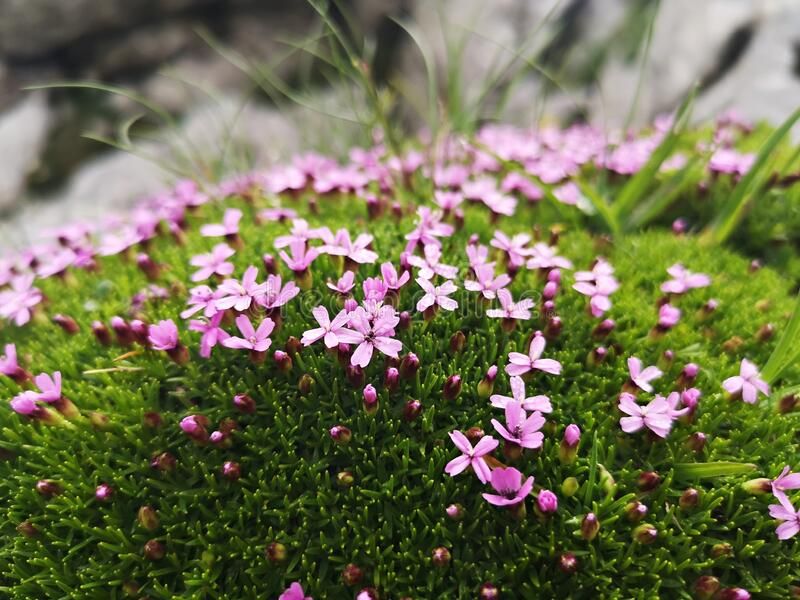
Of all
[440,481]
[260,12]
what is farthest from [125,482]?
[260,12]

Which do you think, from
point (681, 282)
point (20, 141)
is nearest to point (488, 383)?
point (681, 282)

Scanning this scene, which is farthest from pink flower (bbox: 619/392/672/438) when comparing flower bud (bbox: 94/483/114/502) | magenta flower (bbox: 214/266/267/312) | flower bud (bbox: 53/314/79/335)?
flower bud (bbox: 53/314/79/335)

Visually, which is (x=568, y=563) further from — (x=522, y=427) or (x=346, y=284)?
(x=346, y=284)

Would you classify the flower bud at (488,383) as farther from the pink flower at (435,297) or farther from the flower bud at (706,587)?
the flower bud at (706,587)

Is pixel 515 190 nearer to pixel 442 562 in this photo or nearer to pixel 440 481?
pixel 440 481

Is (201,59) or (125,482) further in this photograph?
(201,59)

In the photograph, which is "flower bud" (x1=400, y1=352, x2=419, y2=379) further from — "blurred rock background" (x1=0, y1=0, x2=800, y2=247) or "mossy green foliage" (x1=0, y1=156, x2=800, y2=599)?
"blurred rock background" (x1=0, y1=0, x2=800, y2=247)
